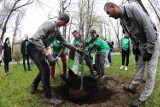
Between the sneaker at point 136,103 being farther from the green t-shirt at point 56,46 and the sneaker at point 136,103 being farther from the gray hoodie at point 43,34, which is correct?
the green t-shirt at point 56,46

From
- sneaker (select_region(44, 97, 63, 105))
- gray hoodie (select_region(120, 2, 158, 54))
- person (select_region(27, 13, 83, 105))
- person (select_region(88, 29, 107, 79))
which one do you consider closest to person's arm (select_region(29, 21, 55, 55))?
person (select_region(27, 13, 83, 105))

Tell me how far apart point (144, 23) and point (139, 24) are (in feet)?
0.35

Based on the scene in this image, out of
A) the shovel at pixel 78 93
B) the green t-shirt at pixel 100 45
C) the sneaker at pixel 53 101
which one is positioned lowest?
the shovel at pixel 78 93

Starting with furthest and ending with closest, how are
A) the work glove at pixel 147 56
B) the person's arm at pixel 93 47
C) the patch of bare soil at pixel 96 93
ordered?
the person's arm at pixel 93 47
the patch of bare soil at pixel 96 93
the work glove at pixel 147 56

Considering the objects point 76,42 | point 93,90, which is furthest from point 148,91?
point 76,42

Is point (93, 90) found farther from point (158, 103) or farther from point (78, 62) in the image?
point (158, 103)

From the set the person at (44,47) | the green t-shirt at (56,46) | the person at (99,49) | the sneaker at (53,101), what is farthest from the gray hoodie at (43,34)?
the person at (99,49)

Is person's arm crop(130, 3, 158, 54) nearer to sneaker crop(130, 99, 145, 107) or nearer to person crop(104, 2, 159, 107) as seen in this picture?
person crop(104, 2, 159, 107)

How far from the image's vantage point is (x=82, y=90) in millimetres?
6516

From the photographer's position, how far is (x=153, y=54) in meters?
4.95

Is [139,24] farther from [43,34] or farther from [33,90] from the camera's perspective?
[33,90]

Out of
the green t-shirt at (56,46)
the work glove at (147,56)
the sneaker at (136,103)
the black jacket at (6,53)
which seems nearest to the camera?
the work glove at (147,56)

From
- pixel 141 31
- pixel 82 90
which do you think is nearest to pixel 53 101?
pixel 82 90

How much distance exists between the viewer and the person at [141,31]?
4.64 metres
